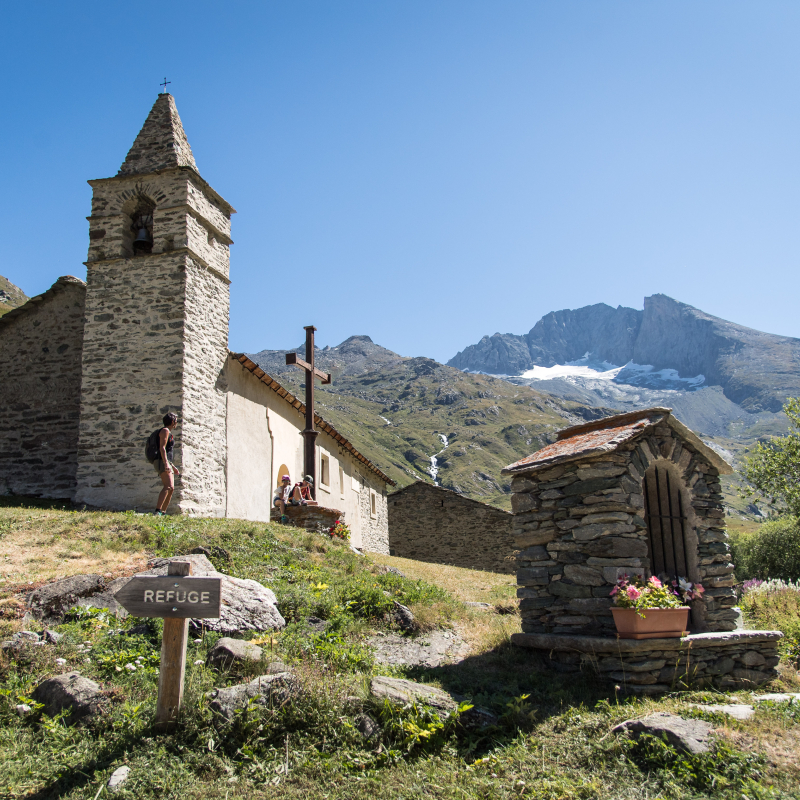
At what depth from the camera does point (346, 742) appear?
4.79 m

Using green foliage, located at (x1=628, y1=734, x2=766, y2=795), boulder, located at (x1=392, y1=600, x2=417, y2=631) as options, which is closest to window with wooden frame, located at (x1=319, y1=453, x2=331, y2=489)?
boulder, located at (x1=392, y1=600, x2=417, y2=631)

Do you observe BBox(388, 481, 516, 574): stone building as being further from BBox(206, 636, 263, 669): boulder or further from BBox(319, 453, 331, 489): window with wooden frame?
BBox(206, 636, 263, 669): boulder

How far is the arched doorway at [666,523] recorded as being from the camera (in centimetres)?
797

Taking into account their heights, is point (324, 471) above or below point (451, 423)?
below

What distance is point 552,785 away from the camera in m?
4.34

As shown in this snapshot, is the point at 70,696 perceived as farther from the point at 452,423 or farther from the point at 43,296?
the point at 452,423

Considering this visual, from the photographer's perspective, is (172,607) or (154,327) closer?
(172,607)

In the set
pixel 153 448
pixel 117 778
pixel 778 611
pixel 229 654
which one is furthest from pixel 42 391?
pixel 778 611

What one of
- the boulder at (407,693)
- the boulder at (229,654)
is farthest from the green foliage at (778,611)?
the boulder at (229,654)

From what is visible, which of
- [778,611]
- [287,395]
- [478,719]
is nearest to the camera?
[478,719]

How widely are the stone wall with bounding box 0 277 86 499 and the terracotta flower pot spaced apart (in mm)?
12058

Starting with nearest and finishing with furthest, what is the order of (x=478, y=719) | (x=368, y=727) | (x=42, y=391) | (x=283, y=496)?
(x=368, y=727) → (x=478, y=719) → (x=42, y=391) → (x=283, y=496)

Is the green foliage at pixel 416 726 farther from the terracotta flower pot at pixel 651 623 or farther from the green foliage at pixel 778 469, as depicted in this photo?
the green foliage at pixel 778 469

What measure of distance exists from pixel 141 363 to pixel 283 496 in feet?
15.1
